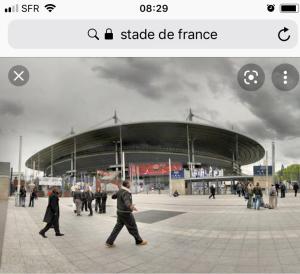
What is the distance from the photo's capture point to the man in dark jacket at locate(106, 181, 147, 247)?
465 cm

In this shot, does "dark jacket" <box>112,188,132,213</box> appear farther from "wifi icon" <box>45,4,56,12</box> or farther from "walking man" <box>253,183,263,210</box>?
"walking man" <box>253,183,263,210</box>

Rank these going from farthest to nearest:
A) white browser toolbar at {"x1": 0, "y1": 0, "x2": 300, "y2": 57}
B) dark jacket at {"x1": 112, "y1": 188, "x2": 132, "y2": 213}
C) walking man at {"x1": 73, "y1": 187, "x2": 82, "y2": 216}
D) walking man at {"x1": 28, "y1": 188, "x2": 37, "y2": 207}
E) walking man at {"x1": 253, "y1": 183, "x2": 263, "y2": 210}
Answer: walking man at {"x1": 253, "y1": 183, "x2": 263, "y2": 210} < walking man at {"x1": 73, "y1": 187, "x2": 82, "y2": 216} < dark jacket at {"x1": 112, "y1": 188, "x2": 132, "y2": 213} < walking man at {"x1": 28, "y1": 188, "x2": 37, "y2": 207} < white browser toolbar at {"x1": 0, "y1": 0, "x2": 300, "y2": 57}

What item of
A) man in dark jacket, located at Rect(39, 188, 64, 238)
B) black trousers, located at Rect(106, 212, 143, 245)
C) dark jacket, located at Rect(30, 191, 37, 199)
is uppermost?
dark jacket, located at Rect(30, 191, 37, 199)

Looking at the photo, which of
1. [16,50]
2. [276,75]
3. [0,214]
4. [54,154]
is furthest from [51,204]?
[0,214]

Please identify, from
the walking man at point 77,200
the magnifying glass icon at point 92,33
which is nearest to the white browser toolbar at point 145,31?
the magnifying glass icon at point 92,33

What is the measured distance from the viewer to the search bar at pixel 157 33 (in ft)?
10.7

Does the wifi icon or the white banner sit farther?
the white banner

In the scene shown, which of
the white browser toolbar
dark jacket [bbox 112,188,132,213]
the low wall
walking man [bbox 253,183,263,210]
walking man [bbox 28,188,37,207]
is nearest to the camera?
the white browser toolbar

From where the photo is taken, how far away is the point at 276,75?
355cm

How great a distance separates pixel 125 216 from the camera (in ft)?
16.8

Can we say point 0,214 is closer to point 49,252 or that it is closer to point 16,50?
point 49,252

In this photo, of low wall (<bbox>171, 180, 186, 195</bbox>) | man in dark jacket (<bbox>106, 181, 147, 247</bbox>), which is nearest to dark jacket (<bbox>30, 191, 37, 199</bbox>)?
man in dark jacket (<bbox>106, 181, 147, 247</bbox>)

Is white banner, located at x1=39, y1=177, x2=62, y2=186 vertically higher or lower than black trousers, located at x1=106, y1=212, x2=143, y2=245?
higher

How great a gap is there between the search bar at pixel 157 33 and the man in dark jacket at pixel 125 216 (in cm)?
273
